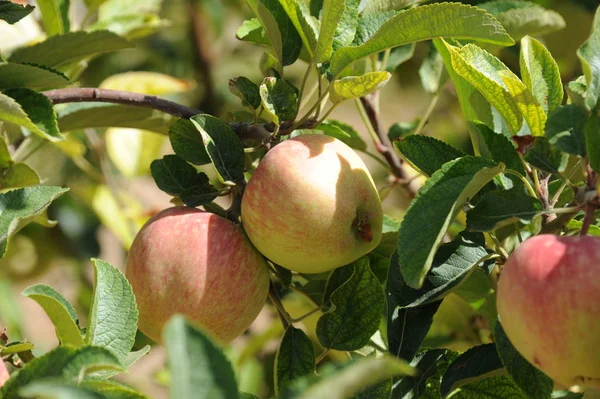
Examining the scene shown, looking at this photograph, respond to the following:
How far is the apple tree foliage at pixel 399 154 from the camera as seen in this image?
67 cm

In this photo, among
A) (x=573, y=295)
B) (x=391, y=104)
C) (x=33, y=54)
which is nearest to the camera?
(x=573, y=295)

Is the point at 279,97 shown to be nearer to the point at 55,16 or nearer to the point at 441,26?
the point at 441,26

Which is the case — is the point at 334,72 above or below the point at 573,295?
above

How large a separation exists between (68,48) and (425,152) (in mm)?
494

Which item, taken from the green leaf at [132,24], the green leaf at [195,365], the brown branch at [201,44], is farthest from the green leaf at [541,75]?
the brown branch at [201,44]

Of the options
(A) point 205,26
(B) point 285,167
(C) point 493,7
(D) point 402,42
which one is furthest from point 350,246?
(A) point 205,26

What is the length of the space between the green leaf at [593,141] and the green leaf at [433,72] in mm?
588

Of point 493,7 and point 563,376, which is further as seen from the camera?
point 493,7

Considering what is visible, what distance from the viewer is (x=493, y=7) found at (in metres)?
1.06

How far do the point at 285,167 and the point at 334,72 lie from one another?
0.12 m

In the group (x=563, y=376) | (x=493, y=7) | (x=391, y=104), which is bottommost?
(x=391, y=104)

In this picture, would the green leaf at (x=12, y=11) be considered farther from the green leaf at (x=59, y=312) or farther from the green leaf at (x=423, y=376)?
the green leaf at (x=423, y=376)

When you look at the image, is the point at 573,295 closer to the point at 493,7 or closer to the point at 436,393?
the point at 436,393

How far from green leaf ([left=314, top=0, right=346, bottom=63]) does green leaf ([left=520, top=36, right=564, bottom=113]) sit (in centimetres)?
19
